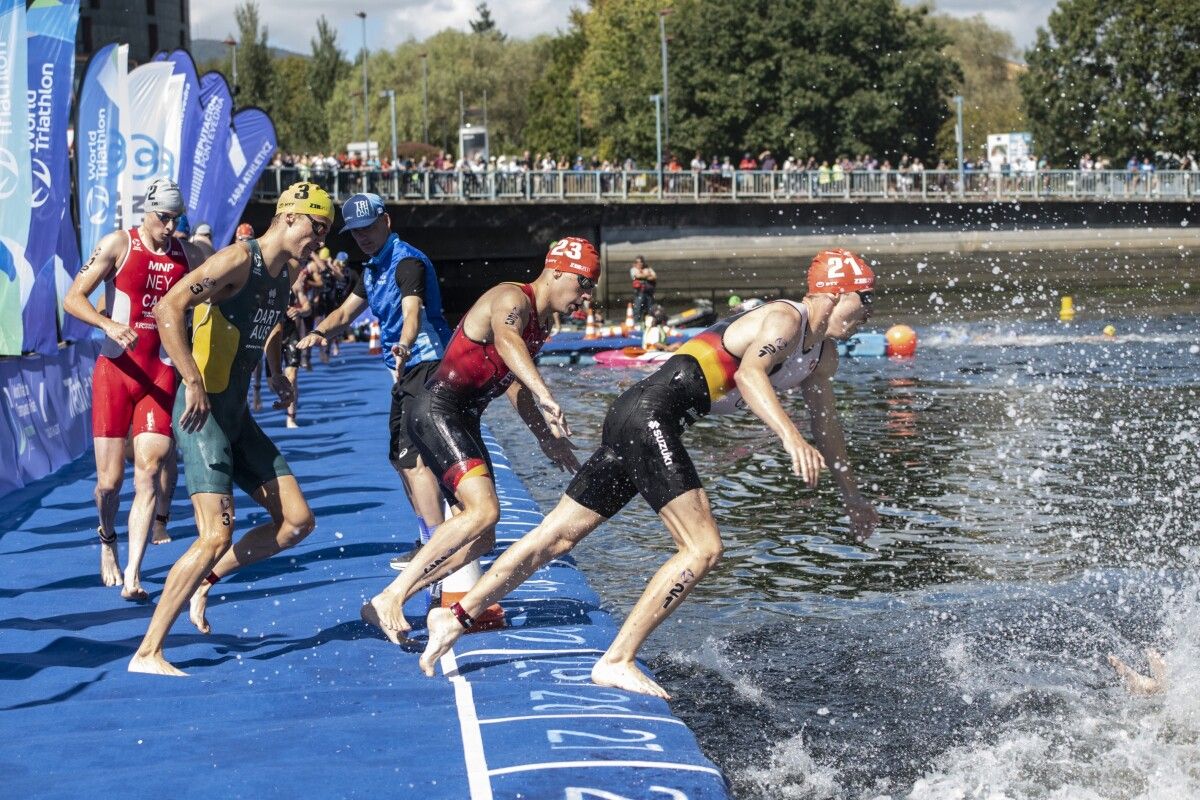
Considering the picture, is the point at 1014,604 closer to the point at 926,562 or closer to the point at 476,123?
the point at 926,562

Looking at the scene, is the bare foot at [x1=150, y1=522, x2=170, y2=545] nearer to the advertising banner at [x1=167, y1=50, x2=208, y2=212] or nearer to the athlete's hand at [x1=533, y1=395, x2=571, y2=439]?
the athlete's hand at [x1=533, y1=395, x2=571, y2=439]

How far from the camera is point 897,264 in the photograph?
2090 inches

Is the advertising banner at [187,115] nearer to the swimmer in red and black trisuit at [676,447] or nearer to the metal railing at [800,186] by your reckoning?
the swimmer in red and black trisuit at [676,447]

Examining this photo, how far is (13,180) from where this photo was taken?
12.7 metres

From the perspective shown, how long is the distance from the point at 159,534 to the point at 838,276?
17.3 ft

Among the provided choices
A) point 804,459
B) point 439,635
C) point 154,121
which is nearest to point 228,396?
point 439,635

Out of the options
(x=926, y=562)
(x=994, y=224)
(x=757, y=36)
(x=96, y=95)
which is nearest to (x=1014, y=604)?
(x=926, y=562)

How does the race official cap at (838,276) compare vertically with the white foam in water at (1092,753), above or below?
above

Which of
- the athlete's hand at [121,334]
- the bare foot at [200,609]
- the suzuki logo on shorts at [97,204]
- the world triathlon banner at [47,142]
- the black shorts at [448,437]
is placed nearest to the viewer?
the black shorts at [448,437]

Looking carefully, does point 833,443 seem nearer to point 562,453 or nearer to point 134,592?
point 562,453

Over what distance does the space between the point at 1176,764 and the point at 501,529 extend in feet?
16.7

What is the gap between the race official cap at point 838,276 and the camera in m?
6.45

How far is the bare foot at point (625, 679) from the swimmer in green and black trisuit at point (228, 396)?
1633 mm

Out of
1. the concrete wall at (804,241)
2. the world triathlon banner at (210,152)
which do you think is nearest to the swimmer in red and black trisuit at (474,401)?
the world triathlon banner at (210,152)
